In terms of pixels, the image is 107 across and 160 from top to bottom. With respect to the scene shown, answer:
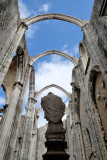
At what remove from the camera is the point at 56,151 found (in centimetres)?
250

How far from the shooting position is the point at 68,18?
342 inches

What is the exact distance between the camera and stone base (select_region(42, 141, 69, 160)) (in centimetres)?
236

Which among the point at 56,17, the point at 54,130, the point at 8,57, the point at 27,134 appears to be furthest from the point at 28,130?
the point at 56,17

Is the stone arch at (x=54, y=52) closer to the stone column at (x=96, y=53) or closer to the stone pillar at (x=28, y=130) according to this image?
the stone pillar at (x=28, y=130)

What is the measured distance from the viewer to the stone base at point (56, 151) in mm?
2359

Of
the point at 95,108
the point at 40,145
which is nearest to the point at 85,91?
the point at 95,108

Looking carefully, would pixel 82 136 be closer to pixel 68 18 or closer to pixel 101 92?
pixel 101 92

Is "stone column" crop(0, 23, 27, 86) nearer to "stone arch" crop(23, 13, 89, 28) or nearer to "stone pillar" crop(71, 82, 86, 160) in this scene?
"stone arch" crop(23, 13, 89, 28)

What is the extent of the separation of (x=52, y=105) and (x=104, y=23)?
3.34m

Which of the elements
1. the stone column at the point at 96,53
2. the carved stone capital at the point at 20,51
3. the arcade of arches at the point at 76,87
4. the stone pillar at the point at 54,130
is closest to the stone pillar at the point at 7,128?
the arcade of arches at the point at 76,87

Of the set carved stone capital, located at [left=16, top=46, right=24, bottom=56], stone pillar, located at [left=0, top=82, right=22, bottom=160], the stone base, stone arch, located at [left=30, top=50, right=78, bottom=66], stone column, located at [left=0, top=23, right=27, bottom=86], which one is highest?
stone arch, located at [left=30, top=50, right=78, bottom=66]

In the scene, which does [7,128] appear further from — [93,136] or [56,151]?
[93,136]

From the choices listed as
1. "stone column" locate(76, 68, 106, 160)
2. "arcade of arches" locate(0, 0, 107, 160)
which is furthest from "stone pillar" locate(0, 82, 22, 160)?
"stone column" locate(76, 68, 106, 160)

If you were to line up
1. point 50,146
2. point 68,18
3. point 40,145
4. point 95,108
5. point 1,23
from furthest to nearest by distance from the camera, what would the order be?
point 40,145, point 68,18, point 95,108, point 1,23, point 50,146
